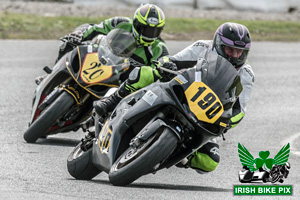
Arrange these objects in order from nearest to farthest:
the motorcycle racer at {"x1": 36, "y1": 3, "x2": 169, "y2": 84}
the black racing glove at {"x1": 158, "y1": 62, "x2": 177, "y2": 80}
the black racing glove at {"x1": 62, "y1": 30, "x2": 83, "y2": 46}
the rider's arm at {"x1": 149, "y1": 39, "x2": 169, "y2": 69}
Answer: the black racing glove at {"x1": 158, "y1": 62, "x2": 177, "y2": 80} < the motorcycle racer at {"x1": 36, "y1": 3, "x2": 169, "y2": 84} < the rider's arm at {"x1": 149, "y1": 39, "x2": 169, "y2": 69} < the black racing glove at {"x1": 62, "y1": 30, "x2": 83, "y2": 46}

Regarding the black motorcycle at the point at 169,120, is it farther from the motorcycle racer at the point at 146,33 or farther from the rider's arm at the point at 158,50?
the rider's arm at the point at 158,50

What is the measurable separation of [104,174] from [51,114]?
132cm

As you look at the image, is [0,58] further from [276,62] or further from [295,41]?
[295,41]

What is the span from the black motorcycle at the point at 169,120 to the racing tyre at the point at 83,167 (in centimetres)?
33

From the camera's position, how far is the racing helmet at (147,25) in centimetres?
891

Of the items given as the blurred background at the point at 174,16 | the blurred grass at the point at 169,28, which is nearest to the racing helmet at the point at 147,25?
the blurred grass at the point at 169,28

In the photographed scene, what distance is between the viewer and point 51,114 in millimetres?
8781

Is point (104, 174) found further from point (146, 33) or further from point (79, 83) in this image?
point (146, 33)

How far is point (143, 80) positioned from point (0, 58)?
952cm

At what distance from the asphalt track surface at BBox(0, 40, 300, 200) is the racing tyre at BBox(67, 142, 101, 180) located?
0.24 ft

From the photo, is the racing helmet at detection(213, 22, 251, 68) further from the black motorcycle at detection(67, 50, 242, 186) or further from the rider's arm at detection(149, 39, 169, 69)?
the rider's arm at detection(149, 39, 169, 69)

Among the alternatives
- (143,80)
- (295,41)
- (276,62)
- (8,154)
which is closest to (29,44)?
(276,62)

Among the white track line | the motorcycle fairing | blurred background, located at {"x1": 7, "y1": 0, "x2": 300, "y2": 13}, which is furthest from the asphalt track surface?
blurred background, located at {"x1": 7, "y1": 0, "x2": 300, "y2": 13}

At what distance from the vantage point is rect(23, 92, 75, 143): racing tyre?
8.78 metres
